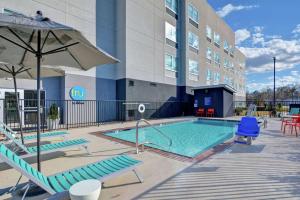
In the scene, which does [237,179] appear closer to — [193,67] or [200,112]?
[200,112]

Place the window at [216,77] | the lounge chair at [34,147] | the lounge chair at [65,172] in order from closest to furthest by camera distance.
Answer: the lounge chair at [65,172] < the lounge chair at [34,147] < the window at [216,77]

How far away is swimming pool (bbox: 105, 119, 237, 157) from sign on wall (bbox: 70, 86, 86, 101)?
4436 mm

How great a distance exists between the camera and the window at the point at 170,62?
19344 millimetres

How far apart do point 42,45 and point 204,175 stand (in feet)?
12.6

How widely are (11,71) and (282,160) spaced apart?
7.39 m

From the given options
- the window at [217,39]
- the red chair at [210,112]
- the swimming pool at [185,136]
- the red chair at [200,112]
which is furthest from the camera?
the window at [217,39]

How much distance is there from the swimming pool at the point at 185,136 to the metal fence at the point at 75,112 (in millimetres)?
2909

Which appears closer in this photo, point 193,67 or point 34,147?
point 34,147

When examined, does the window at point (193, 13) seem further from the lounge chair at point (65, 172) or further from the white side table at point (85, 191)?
the white side table at point (85, 191)

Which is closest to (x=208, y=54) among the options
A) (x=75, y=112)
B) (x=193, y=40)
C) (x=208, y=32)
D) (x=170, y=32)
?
(x=208, y=32)

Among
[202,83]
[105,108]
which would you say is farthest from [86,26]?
[202,83]

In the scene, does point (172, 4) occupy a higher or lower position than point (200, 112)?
higher

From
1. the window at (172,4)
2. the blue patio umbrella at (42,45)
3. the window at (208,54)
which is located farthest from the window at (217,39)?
the blue patio umbrella at (42,45)

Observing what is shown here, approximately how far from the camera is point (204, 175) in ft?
13.1
